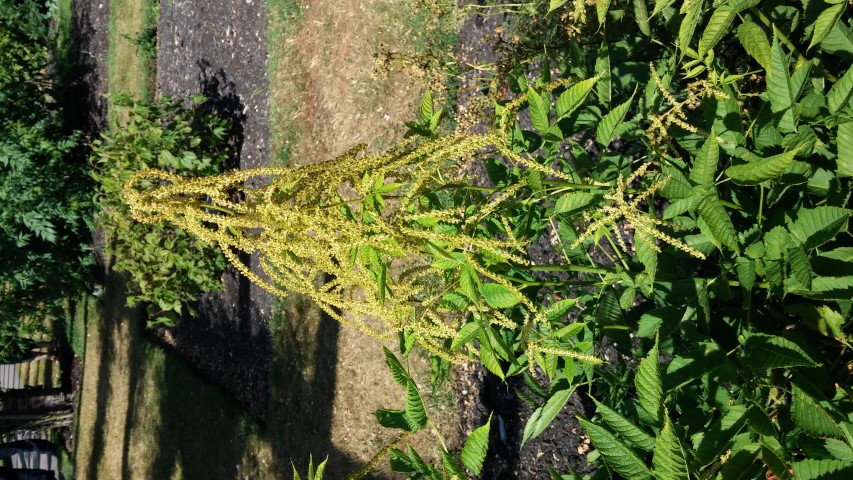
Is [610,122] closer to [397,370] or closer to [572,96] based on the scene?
[572,96]

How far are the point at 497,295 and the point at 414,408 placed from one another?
1.57 feet

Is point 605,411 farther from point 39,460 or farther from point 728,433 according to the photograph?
point 39,460

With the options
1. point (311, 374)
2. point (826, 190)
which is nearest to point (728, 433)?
point (826, 190)

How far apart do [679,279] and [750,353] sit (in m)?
0.39

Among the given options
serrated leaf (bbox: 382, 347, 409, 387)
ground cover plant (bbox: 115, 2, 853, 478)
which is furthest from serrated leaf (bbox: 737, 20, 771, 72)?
serrated leaf (bbox: 382, 347, 409, 387)

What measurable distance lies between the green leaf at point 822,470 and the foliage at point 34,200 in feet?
26.2

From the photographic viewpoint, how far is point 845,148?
1917mm

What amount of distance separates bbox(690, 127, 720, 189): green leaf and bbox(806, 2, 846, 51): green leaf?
1.50 feet

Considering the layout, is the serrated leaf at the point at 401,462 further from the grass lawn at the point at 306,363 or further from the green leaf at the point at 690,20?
the grass lawn at the point at 306,363

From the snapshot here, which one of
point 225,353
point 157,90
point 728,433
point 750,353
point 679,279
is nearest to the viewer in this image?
point 728,433

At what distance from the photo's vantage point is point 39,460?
31.9 feet

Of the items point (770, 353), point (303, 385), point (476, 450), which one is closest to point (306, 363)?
point (303, 385)

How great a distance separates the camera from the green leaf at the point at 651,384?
1.53 meters

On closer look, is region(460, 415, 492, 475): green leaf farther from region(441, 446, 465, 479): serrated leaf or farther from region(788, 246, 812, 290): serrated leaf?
region(788, 246, 812, 290): serrated leaf
